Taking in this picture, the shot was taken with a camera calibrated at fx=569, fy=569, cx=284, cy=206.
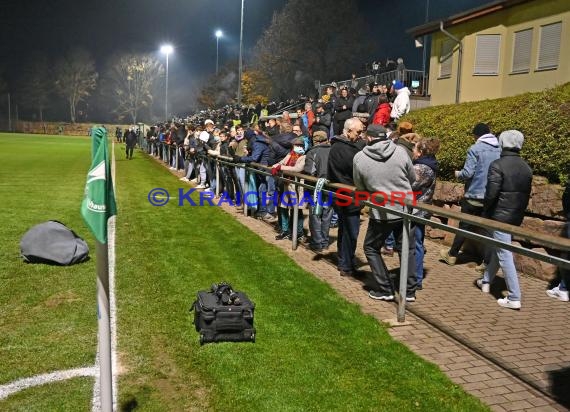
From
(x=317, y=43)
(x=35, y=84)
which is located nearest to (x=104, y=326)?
(x=317, y=43)

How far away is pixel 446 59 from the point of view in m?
21.5

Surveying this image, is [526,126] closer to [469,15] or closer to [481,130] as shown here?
[481,130]

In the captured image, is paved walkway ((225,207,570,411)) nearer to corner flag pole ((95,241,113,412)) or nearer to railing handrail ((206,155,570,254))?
railing handrail ((206,155,570,254))

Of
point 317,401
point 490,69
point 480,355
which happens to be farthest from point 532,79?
point 317,401

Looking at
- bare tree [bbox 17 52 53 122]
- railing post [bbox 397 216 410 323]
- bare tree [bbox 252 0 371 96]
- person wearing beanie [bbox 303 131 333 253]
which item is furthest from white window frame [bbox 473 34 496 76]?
bare tree [bbox 17 52 53 122]

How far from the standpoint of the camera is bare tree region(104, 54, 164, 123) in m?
93.8

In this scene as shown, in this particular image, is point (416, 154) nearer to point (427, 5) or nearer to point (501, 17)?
point (501, 17)

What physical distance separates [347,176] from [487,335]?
2654 millimetres

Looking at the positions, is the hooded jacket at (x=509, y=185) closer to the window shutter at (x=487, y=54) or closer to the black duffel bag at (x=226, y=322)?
the black duffel bag at (x=226, y=322)

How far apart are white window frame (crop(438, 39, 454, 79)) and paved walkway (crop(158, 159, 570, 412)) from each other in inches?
601

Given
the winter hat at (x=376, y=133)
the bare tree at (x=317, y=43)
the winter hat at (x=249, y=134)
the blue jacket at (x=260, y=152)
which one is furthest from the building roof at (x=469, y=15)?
the bare tree at (x=317, y=43)

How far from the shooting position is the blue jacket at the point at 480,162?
23.1 ft

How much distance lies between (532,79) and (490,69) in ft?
6.34

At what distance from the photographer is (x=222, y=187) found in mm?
15258
